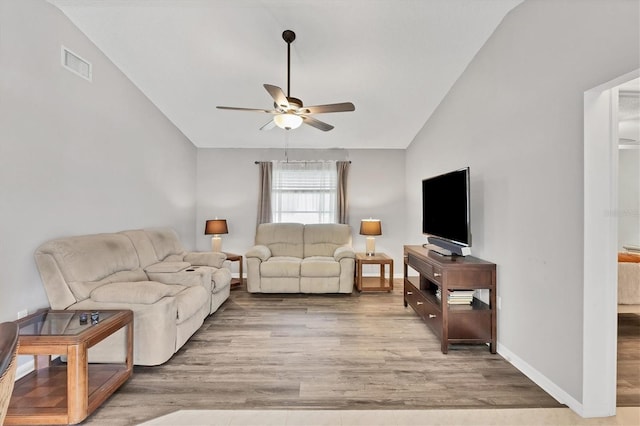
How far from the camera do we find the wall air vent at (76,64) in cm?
277

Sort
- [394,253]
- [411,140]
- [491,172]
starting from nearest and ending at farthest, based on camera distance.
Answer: [491,172], [411,140], [394,253]

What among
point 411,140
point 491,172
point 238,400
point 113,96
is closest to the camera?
point 238,400

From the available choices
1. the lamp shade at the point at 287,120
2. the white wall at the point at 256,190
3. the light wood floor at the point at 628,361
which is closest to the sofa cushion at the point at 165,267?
the lamp shade at the point at 287,120

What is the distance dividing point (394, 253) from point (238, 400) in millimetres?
4188

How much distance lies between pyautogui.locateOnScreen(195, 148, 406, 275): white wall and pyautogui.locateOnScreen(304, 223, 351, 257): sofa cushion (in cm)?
48

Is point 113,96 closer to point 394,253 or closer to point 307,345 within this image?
point 307,345

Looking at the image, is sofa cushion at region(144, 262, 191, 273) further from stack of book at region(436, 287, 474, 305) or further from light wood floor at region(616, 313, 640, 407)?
light wood floor at region(616, 313, 640, 407)

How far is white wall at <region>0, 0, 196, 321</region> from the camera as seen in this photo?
2.27 metres

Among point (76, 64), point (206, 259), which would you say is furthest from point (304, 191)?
point (76, 64)

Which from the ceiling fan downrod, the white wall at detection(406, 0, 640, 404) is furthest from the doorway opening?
the ceiling fan downrod

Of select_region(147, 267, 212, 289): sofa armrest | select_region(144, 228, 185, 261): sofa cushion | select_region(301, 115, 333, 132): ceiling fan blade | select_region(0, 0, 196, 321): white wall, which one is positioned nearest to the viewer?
select_region(0, 0, 196, 321): white wall

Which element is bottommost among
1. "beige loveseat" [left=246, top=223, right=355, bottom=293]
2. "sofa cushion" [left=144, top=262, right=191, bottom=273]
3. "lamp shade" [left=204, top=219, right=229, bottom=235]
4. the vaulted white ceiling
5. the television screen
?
"beige loveseat" [left=246, top=223, right=355, bottom=293]

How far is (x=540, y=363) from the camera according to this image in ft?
7.27

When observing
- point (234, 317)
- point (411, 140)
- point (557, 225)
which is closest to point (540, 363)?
point (557, 225)
